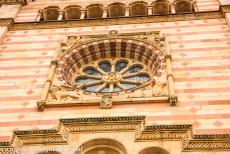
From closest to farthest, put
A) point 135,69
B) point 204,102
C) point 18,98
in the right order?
point 204,102 < point 18,98 < point 135,69

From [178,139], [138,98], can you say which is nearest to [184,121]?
[178,139]

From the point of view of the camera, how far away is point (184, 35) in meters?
17.8

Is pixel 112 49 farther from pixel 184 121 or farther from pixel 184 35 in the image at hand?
pixel 184 121

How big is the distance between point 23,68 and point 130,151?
6.31m

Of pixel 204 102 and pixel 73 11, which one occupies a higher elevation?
pixel 73 11

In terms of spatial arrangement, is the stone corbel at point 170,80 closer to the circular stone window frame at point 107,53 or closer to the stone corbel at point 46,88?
the circular stone window frame at point 107,53

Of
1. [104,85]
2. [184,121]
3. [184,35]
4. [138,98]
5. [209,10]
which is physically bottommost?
[184,121]

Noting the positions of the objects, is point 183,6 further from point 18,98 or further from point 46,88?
point 18,98

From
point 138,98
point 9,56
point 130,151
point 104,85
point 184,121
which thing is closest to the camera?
point 130,151

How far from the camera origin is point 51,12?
71.2 feet

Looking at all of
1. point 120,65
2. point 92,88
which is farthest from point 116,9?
point 92,88

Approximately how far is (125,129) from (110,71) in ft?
15.4

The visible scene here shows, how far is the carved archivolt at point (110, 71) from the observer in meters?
14.5

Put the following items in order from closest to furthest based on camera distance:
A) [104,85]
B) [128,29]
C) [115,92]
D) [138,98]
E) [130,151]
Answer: [130,151] < [138,98] < [115,92] < [104,85] < [128,29]
